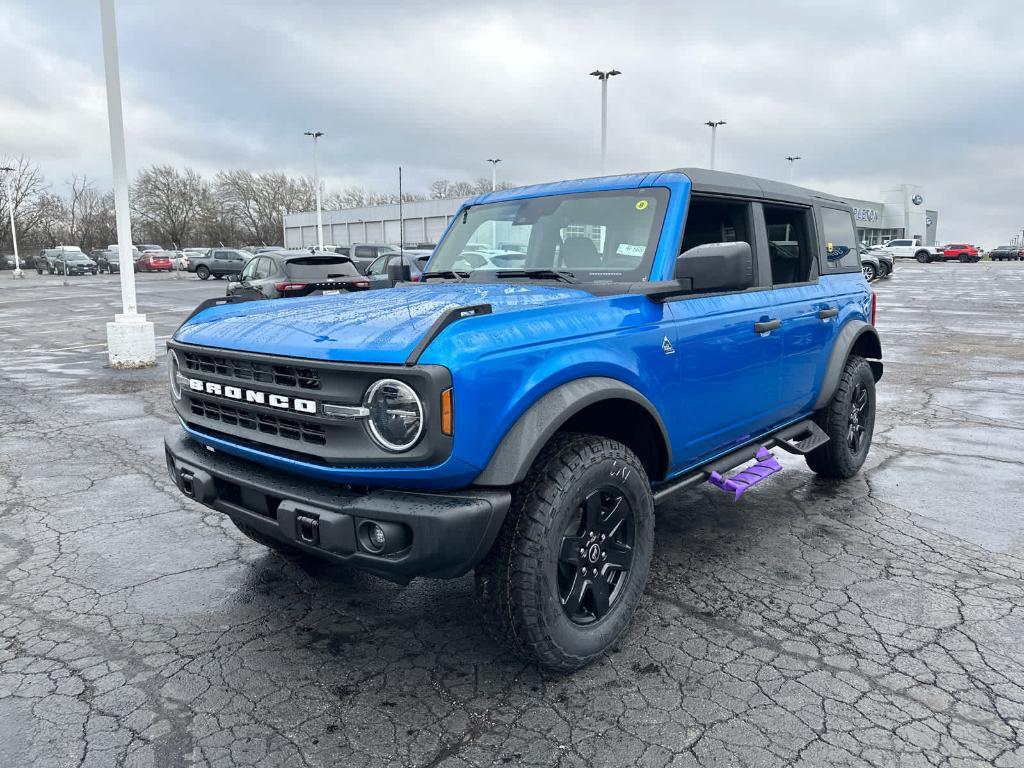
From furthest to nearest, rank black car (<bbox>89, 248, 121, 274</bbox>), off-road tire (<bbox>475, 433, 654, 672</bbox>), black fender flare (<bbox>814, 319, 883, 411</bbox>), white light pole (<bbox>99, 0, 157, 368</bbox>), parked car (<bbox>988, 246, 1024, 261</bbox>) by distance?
parked car (<bbox>988, 246, 1024, 261</bbox>), black car (<bbox>89, 248, 121, 274</bbox>), white light pole (<bbox>99, 0, 157, 368</bbox>), black fender flare (<bbox>814, 319, 883, 411</bbox>), off-road tire (<bbox>475, 433, 654, 672</bbox>)

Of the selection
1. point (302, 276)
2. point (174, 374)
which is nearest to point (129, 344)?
point (302, 276)

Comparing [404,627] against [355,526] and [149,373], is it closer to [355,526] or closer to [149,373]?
[355,526]

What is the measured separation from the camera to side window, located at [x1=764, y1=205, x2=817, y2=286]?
14.7 feet

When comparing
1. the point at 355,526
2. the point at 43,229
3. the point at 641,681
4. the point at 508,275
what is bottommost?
the point at 641,681

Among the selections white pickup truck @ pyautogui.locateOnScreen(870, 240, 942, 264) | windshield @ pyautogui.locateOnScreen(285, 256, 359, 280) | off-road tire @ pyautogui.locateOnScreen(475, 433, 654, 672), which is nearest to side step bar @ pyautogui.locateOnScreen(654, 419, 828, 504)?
off-road tire @ pyautogui.locateOnScreen(475, 433, 654, 672)

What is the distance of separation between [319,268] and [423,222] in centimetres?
5631

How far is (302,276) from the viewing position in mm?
14758

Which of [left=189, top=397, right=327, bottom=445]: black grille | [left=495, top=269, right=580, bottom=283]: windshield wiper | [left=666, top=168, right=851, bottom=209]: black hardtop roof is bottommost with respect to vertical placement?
[left=189, top=397, right=327, bottom=445]: black grille

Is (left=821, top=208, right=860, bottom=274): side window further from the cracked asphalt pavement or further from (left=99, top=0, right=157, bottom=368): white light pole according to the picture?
(left=99, top=0, right=157, bottom=368): white light pole

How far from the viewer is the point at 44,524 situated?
4.58 meters

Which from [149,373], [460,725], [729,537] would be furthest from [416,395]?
[149,373]

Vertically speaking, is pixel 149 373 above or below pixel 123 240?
below

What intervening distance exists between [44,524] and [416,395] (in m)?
3.48

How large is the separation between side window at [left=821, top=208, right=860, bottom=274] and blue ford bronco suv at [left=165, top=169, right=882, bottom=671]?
2.31 feet
